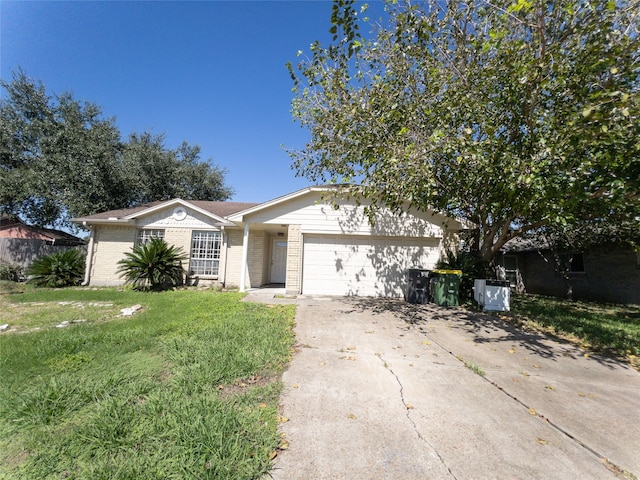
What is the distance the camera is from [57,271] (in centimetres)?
1178

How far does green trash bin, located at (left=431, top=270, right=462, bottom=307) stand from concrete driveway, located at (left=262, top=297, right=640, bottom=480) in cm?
→ 330

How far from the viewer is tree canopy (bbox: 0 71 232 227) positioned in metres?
16.0

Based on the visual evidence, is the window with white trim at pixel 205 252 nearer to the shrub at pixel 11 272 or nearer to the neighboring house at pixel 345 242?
the neighboring house at pixel 345 242

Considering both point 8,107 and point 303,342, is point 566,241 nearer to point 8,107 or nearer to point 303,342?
point 303,342

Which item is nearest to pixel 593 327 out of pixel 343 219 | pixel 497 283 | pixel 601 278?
pixel 497 283

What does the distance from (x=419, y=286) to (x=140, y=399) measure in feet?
28.2

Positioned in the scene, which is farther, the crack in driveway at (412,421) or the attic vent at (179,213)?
the attic vent at (179,213)

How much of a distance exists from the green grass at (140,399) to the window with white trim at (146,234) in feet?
22.1

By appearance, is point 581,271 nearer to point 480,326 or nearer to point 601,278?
point 601,278

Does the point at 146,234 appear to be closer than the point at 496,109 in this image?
No

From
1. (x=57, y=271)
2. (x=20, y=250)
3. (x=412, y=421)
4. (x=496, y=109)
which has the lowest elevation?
(x=412, y=421)

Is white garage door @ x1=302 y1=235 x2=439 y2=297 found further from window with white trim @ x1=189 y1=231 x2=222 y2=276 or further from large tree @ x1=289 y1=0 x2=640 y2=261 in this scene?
window with white trim @ x1=189 y1=231 x2=222 y2=276

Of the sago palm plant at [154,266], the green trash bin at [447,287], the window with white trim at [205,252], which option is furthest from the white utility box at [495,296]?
the sago palm plant at [154,266]

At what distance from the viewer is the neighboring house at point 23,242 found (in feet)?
47.9
